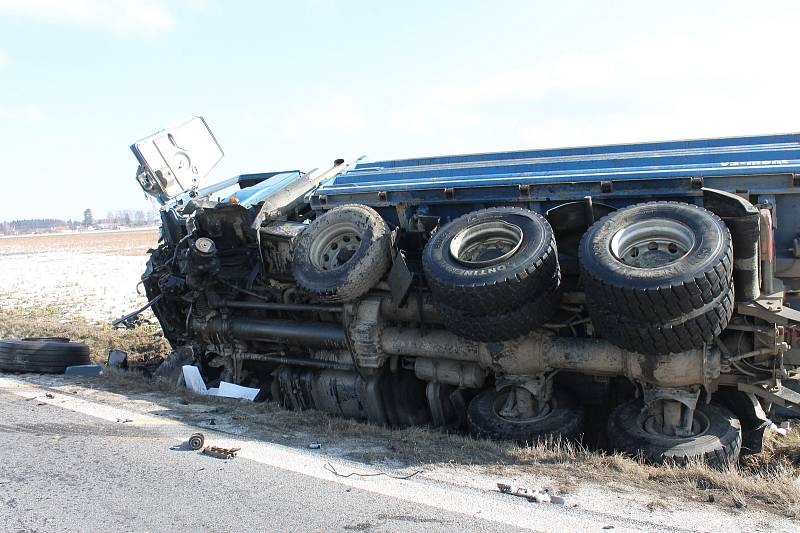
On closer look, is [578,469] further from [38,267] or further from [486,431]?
[38,267]

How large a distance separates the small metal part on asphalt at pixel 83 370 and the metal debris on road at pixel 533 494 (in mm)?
5624

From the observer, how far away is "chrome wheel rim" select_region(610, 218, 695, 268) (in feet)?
15.8

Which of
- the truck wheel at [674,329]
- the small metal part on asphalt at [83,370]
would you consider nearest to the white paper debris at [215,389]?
the small metal part on asphalt at [83,370]

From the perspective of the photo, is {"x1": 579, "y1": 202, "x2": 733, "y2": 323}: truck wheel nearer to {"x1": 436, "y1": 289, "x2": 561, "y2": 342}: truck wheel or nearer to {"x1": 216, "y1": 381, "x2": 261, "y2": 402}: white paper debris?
{"x1": 436, "y1": 289, "x2": 561, "y2": 342}: truck wheel

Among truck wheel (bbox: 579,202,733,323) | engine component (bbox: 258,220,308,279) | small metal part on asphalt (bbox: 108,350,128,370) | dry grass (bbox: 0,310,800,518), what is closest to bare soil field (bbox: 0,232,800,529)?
dry grass (bbox: 0,310,800,518)

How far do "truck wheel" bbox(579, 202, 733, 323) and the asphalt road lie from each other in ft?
5.83

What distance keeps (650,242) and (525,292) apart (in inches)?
38.3

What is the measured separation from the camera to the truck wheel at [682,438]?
473 centimetres

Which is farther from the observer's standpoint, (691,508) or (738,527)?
(691,508)

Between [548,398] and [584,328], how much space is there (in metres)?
0.64

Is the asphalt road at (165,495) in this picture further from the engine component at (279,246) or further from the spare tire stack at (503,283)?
the engine component at (279,246)

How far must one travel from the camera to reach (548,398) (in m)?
5.61

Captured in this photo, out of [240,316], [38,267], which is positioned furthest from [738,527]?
[38,267]

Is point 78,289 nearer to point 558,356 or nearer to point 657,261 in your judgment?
point 558,356
